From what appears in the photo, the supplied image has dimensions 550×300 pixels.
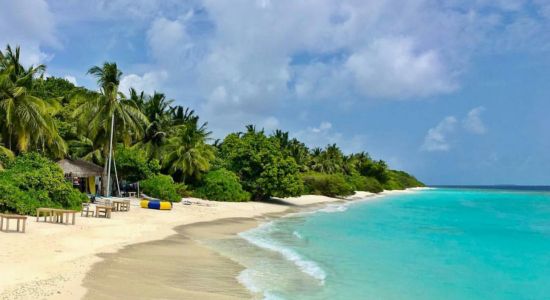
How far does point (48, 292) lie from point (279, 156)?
1424 inches

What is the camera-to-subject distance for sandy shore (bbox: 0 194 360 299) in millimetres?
8898

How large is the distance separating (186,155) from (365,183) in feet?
222

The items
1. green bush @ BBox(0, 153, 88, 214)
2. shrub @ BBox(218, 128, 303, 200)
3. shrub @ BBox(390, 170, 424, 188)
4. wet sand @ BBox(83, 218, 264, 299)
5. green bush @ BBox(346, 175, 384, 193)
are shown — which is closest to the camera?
wet sand @ BBox(83, 218, 264, 299)

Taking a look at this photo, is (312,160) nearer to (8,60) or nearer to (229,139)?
(229,139)

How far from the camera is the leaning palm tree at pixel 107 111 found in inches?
1280

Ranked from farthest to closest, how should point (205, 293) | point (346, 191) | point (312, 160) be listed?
point (312, 160), point (346, 191), point (205, 293)

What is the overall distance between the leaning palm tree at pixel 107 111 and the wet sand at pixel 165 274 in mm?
17727

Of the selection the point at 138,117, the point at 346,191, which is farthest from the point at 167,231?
the point at 346,191

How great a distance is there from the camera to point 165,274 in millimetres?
11688

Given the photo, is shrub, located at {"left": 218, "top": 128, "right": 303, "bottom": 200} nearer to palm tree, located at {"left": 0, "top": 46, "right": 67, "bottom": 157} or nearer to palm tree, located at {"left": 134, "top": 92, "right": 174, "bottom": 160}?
palm tree, located at {"left": 134, "top": 92, "right": 174, "bottom": 160}

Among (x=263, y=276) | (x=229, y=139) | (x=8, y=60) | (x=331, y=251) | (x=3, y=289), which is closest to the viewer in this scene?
(x=3, y=289)

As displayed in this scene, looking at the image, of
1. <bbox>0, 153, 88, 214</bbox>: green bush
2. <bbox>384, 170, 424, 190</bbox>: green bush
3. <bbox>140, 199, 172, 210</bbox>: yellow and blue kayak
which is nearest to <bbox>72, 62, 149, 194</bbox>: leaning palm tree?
<bbox>140, 199, 172, 210</bbox>: yellow and blue kayak

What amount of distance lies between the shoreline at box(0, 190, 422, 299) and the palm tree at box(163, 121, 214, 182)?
12.2 meters

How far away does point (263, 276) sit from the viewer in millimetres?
12727
